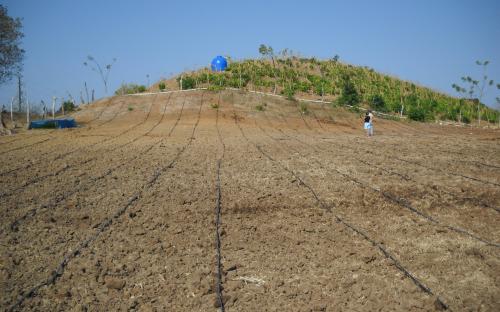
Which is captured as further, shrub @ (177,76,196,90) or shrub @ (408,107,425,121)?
shrub @ (177,76,196,90)

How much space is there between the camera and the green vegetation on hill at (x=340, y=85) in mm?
33250

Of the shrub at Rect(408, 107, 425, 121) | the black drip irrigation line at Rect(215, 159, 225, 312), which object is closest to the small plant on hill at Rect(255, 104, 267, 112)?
the shrub at Rect(408, 107, 425, 121)

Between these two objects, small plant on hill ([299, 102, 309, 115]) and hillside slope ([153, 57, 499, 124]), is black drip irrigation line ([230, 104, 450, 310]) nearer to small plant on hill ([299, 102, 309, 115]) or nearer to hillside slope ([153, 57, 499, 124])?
small plant on hill ([299, 102, 309, 115])

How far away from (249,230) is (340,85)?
108ft

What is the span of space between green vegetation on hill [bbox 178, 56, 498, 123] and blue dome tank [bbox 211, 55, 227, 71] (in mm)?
607

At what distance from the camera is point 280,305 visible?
13.5 ft

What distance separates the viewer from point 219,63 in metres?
39.0

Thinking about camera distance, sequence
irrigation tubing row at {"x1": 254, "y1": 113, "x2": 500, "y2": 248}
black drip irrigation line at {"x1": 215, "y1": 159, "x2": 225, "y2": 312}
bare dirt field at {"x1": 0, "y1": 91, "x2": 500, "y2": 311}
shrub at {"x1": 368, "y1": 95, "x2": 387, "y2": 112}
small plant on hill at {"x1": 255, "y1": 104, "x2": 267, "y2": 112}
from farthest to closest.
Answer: shrub at {"x1": 368, "y1": 95, "x2": 387, "y2": 112} → small plant on hill at {"x1": 255, "y1": 104, "x2": 267, "y2": 112} → irrigation tubing row at {"x1": 254, "y1": 113, "x2": 500, "y2": 248} → bare dirt field at {"x1": 0, "y1": 91, "x2": 500, "y2": 311} → black drip irrigation line at {"x1": 215, "y1": 159, "x2": 225, "y2": 312}

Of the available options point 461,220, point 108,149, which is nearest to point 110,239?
point 461,220

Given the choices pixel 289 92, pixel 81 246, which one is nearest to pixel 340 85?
pixel 289 92

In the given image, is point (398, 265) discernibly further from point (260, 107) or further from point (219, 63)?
point (219, 63)

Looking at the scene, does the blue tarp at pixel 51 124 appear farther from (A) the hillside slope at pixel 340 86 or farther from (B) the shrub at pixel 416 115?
(B) the shrub at pixel 416 115

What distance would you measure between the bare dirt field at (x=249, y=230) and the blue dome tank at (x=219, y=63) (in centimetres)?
2683

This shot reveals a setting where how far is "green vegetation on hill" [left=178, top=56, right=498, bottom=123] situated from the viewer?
1309 inches
